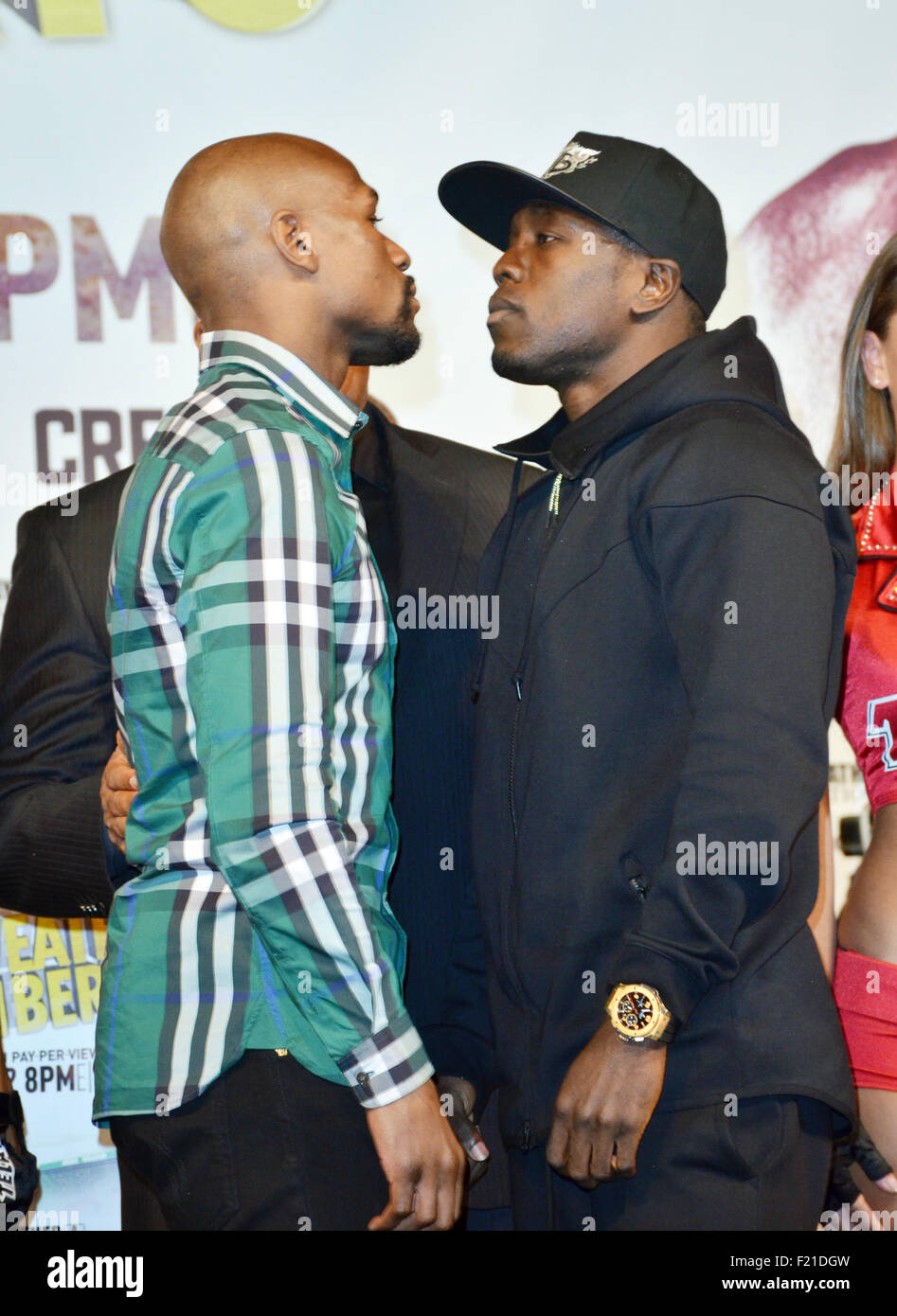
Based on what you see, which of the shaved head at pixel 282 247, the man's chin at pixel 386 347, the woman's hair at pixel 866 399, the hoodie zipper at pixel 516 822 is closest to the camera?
the hoodie zipper at pixel 516 822

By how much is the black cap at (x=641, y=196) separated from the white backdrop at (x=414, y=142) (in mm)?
760

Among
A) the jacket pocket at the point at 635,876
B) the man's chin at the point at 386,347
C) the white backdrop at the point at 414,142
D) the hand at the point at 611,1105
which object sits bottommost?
the hand at the point at 611,1105

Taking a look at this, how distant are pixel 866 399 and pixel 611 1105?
1370 millimetres

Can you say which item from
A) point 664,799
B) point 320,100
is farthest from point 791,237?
point 664,799

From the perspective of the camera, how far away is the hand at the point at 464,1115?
176 centimetres

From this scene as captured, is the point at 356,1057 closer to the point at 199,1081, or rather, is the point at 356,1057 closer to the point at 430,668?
the point at 199,1081

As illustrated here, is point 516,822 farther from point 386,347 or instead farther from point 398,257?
point 398,257

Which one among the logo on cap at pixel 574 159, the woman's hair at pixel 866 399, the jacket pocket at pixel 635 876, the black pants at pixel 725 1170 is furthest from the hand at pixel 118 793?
the woman's hair at pixel 866 399

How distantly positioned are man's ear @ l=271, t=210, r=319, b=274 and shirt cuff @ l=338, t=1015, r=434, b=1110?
A: 96 centimetres

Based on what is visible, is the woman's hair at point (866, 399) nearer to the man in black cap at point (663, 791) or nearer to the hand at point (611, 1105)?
the man in black cap at point (663, 791)

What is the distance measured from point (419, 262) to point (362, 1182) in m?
1.80

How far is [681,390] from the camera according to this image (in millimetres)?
1684

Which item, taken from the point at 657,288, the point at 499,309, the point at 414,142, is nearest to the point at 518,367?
the point at 499,309
